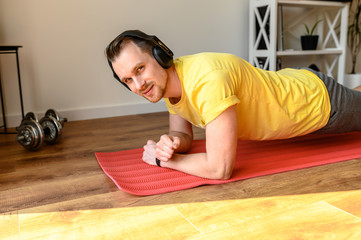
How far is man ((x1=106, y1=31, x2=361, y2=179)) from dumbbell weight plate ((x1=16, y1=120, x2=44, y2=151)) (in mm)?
647

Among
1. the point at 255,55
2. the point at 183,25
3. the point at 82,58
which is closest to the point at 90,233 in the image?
the point at 82,58

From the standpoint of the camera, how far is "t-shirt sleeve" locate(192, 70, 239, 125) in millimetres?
1125

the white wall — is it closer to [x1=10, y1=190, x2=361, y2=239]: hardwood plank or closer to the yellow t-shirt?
the yellow t-shirt

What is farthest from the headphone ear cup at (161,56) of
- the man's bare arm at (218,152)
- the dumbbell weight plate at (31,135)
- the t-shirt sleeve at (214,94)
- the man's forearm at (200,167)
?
the dumbbell weight plate at (31,135)

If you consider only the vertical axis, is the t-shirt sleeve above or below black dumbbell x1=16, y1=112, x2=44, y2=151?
above

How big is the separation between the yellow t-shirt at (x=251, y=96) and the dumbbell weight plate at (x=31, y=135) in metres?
0.77

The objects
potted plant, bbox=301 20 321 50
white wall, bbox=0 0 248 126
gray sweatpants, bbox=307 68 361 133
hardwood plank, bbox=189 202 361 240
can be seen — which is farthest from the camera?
potted plant, bbox=301 20 321 50

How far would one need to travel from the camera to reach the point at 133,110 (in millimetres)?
2947

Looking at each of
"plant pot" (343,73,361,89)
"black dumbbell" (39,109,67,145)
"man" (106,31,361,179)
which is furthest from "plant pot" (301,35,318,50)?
"black dumbbell" (39,109,67,145)

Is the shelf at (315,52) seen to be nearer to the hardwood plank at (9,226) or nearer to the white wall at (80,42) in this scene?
the white wall at (80,42)

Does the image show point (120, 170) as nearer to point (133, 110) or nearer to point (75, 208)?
point (75, 208)

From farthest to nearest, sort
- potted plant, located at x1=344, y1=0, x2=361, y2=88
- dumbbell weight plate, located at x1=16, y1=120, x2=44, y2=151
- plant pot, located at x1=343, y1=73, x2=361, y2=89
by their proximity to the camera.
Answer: potted plant, located at x1=344, y1=0, x2=361, y2=88 → plant pot, located at x1=343, y1=73, x2=361, y2=89 → dumbbell weight plate, located at x1=16, y1=120, x2=44, y2=151

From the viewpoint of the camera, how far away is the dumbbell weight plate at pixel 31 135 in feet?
5.90

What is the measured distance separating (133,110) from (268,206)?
2.04m
